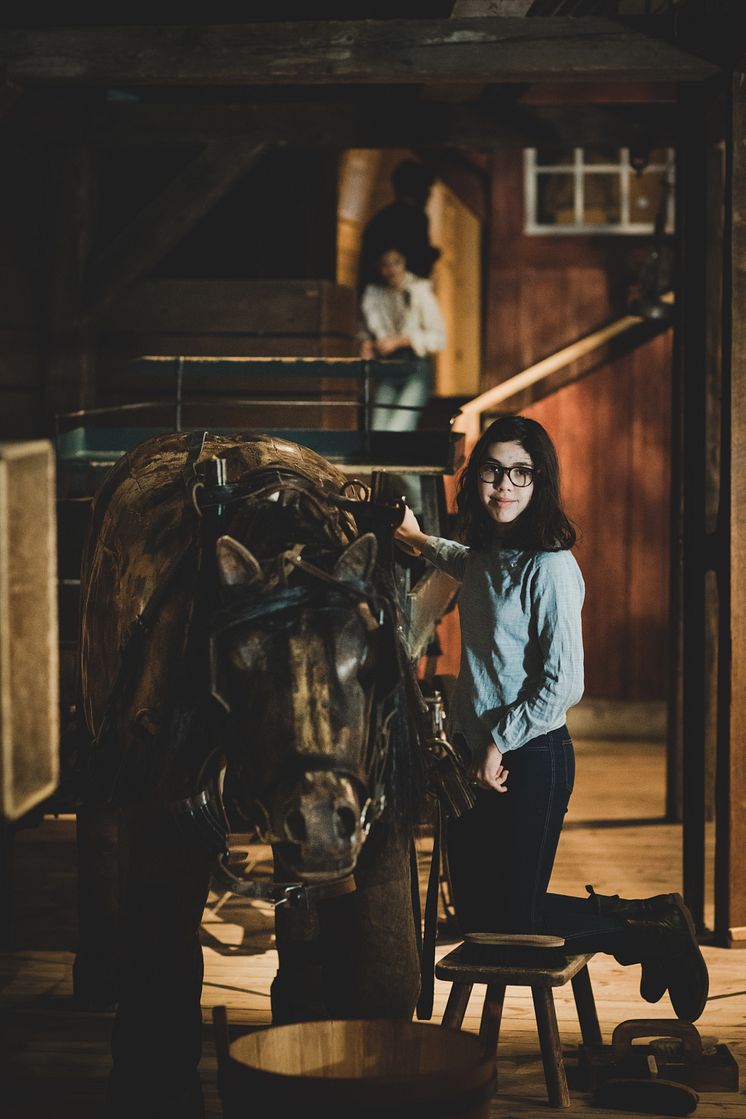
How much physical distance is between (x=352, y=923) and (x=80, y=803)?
790 mm

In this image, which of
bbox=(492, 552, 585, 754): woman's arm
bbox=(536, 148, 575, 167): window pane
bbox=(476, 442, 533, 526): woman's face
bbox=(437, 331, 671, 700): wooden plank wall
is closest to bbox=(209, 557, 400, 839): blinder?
bbox=(492, 552, 585, 754): woman's arm

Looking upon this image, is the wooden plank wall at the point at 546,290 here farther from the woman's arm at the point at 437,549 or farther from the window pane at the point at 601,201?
the woman's arm at the point at 437,549

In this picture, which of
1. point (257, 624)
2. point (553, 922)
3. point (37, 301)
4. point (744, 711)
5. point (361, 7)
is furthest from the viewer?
point (37, 301)

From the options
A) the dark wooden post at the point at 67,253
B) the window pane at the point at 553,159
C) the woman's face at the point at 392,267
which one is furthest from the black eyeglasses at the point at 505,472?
the window pane at the point at 553,159

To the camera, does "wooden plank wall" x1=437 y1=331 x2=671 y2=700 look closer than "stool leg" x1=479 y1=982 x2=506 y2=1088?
No

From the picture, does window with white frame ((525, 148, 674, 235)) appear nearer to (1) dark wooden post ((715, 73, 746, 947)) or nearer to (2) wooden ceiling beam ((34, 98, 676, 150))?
(2) wooden ceiling beam ((34, 98, 676, 150))

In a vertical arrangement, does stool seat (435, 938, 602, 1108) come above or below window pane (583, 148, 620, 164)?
below

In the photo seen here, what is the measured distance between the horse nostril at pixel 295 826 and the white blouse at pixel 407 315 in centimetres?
720

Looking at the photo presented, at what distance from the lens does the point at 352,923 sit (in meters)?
3.42

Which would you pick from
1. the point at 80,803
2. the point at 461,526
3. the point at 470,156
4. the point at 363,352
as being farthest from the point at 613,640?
the point at 80,803

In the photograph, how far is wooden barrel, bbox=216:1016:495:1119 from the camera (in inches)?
112

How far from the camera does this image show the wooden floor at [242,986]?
4.23m

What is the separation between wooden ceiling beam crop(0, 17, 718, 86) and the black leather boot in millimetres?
3252

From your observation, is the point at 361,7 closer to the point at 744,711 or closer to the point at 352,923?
the point at 744,711
